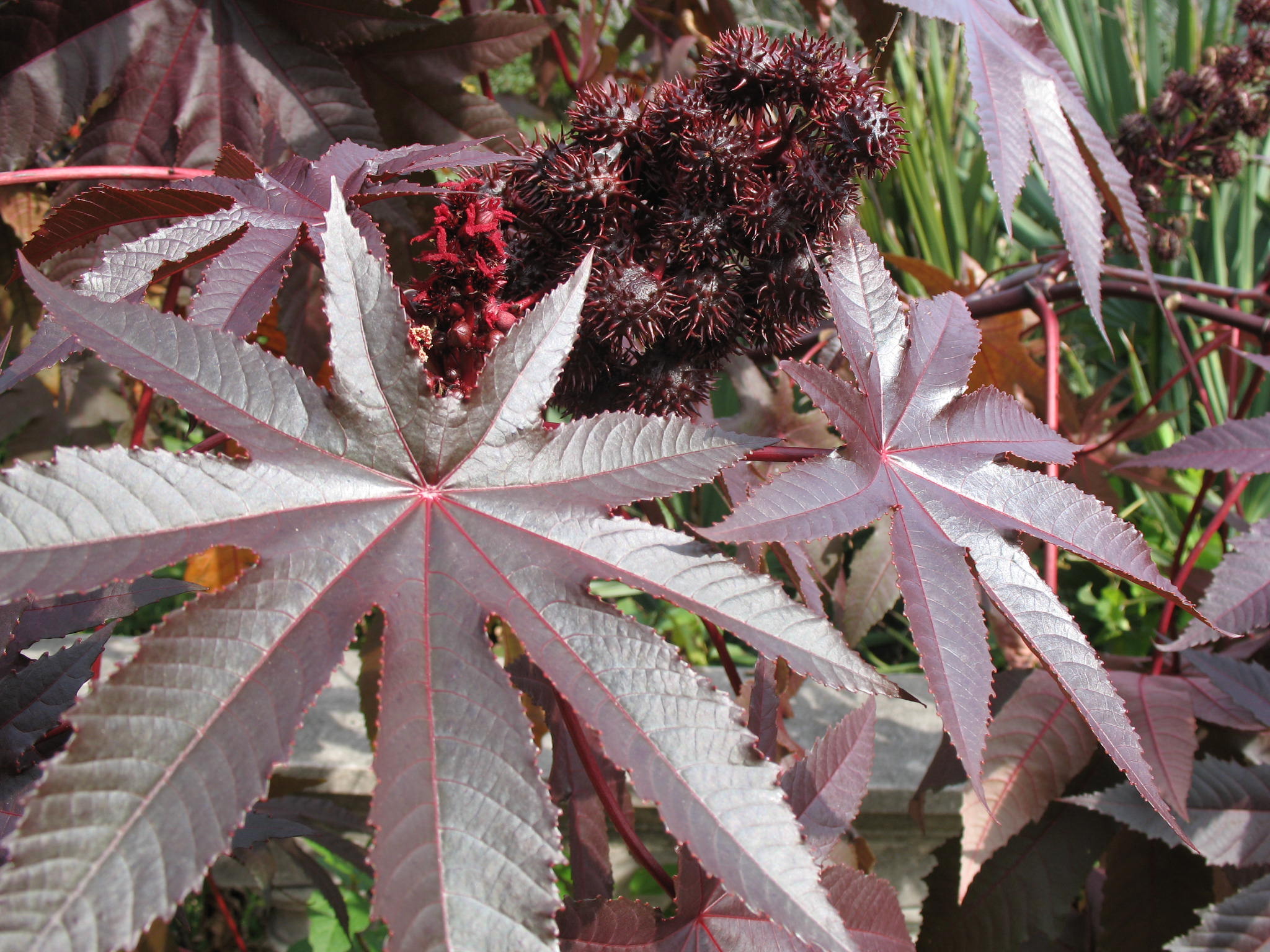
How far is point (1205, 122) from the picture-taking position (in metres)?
1.27

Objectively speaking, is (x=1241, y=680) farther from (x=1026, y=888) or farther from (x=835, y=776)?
(x=835, y=776)

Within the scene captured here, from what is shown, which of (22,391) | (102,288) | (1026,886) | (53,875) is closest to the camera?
(53,875)

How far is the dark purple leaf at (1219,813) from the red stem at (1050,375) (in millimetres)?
233

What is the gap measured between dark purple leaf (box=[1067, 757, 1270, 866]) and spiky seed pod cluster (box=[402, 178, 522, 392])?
73cm

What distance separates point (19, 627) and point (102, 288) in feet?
0.86

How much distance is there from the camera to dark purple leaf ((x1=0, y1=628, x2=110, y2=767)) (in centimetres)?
59

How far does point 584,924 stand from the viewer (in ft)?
1.95

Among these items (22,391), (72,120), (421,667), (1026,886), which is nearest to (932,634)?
(421,667)

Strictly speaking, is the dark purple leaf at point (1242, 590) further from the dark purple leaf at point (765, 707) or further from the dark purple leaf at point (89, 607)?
the dark purple leaf at point (89, 607)

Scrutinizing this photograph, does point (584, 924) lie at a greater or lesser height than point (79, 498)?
lesser

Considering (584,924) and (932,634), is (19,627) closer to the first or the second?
(584,924)

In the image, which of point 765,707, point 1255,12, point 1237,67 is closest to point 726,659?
point 765,707

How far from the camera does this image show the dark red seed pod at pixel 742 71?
2.08ft

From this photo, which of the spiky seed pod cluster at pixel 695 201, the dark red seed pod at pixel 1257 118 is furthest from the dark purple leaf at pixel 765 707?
the dark red seed pod at pixel 1257 118
